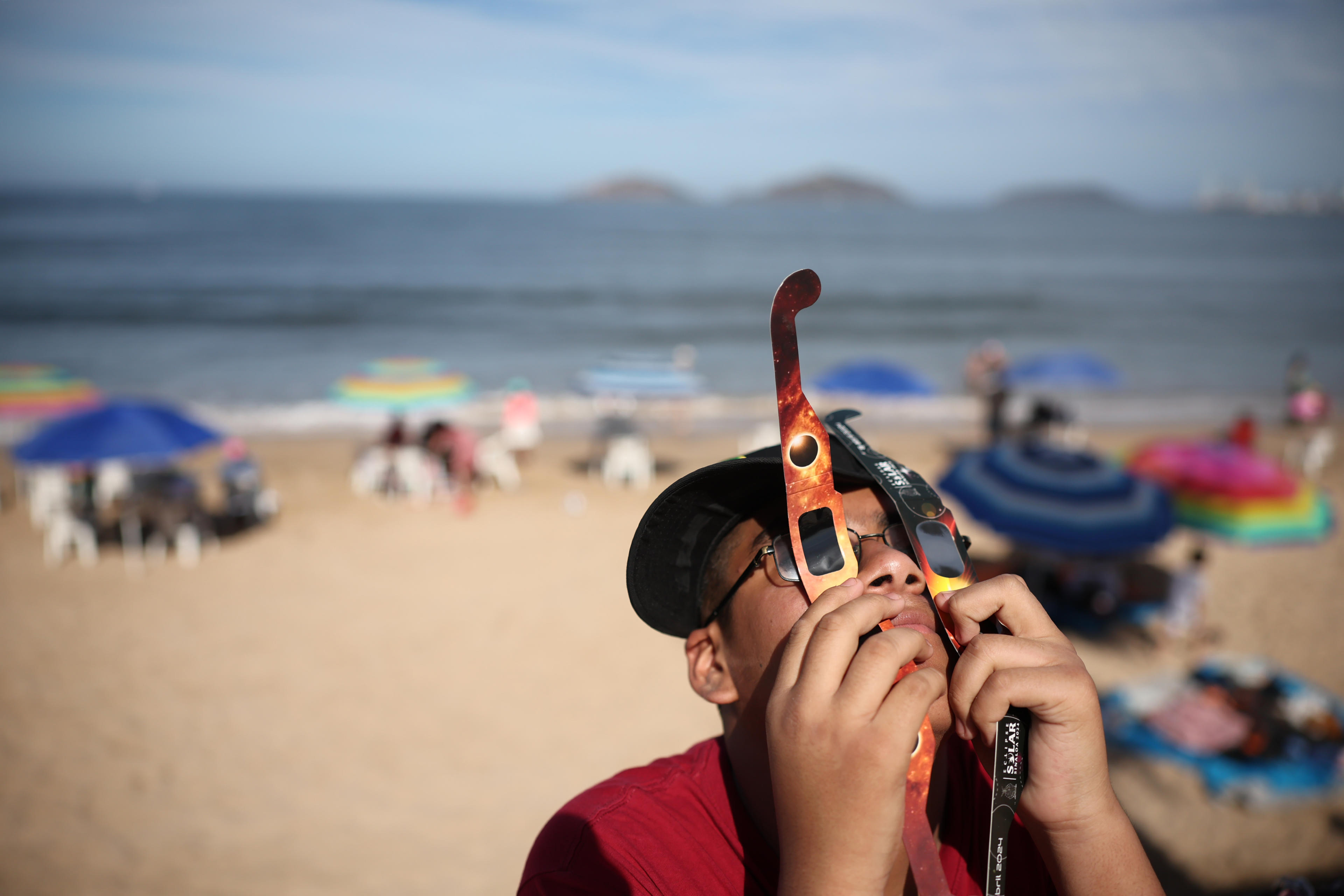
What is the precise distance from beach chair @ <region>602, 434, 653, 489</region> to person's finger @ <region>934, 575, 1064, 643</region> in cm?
1159

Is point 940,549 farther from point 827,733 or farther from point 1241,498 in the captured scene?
point 1241,498

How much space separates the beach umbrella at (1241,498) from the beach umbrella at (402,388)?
857cm

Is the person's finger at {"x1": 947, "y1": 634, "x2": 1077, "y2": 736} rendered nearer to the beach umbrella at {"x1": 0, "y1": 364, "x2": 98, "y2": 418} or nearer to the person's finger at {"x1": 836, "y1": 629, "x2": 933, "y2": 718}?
the person's finger at {"x1": 836, "y1": 629, "x2": 933, "y2": 718}

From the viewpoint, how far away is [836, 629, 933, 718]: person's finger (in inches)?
34.3

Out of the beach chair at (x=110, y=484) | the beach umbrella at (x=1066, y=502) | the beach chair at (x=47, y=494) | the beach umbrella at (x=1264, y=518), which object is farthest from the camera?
the beach chair at (x=110, y=484)

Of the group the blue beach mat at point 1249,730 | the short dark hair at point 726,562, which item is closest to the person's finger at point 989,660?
the short dark hair at point 726,562

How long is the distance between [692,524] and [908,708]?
587 millimetres

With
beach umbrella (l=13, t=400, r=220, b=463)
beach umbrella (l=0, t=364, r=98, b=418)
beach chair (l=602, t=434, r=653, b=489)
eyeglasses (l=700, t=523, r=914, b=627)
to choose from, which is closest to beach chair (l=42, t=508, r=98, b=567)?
beach umbrella (l=13, t=400, r=220, b=463)

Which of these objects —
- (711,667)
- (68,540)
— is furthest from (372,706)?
(711,667)

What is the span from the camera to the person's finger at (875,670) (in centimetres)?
87

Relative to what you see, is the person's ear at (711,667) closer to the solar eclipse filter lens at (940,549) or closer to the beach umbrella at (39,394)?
the solar eclipse filter lens at (940,549)

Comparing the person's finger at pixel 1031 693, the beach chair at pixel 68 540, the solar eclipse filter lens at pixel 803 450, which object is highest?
the solar eclipse filter lens at pixel 803 450

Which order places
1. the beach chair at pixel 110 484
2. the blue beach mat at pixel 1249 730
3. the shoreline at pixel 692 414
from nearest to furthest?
1. the blue beach mat at pixel 1249 730
2. the beach chair at pixel 110 484
3. the shoreline at pixel 692 414

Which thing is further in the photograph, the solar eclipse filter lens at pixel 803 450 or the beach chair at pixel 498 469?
the beach chair at pixel 498 469
